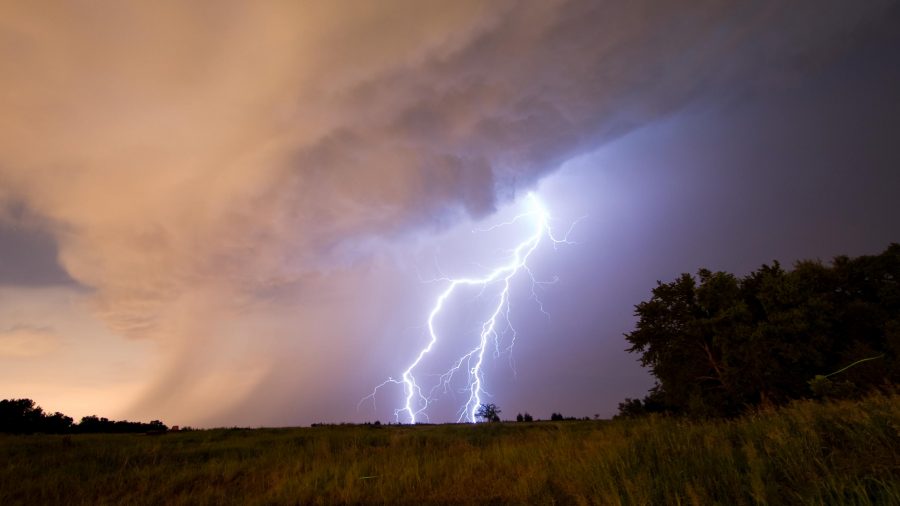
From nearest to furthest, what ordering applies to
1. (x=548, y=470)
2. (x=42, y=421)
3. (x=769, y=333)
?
(x=548, y=470) → (x=769, y=333) → (x=42, y=421)

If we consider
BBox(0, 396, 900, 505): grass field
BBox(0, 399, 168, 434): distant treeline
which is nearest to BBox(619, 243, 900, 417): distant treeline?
BBox(0, 396, 900, 505): grass field

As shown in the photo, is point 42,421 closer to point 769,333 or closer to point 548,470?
point 548,470

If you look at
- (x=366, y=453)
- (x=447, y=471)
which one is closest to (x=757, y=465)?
(x=447, y=471)

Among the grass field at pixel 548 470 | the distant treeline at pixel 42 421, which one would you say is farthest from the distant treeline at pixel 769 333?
the distant treeline at pixel 42 421

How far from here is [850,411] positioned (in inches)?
238

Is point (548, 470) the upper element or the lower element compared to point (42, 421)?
lower

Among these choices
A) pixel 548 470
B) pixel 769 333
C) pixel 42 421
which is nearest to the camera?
pixel 548 470

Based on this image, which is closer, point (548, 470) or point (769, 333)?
point (548, 470)

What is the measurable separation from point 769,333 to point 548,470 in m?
24.3

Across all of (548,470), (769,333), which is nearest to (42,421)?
(548,470)

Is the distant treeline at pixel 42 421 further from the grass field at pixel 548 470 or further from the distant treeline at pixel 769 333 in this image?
the distant treeline at pixel 769 333

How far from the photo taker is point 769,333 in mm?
25375

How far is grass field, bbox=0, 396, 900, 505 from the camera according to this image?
464 cm

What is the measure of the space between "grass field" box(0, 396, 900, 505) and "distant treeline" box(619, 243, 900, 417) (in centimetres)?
1770
